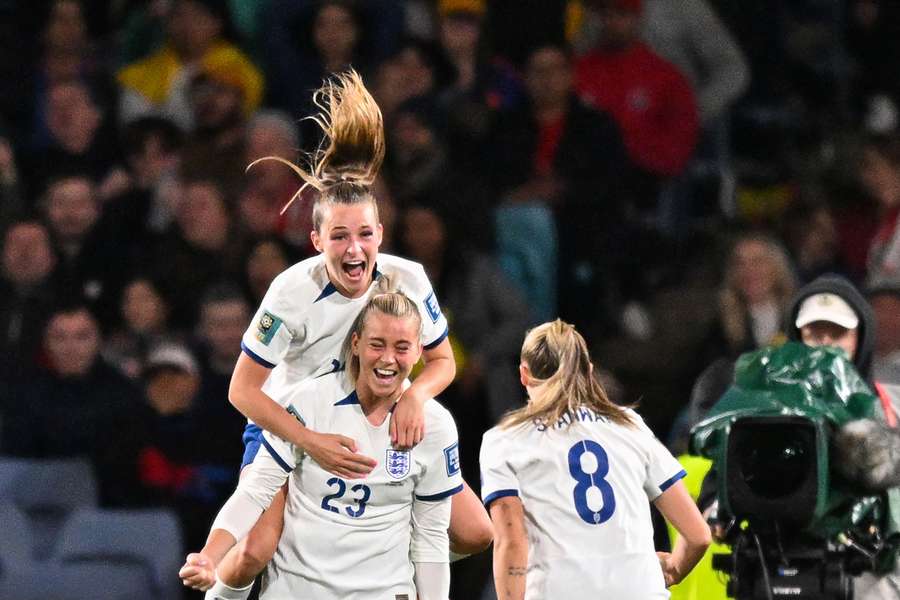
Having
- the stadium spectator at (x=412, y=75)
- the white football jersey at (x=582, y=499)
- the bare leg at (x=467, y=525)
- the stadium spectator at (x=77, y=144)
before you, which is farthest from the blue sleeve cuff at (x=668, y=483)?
the stadium spectator at (x=77, y=144)

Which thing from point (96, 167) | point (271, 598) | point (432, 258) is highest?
point (96, 167)

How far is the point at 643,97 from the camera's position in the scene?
9.80m

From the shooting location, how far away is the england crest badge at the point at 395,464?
5203 millimetres

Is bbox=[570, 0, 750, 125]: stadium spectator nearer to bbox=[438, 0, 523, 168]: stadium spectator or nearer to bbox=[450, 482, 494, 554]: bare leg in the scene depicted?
bbox=[438, 0, 523, 168]: stadium spectator

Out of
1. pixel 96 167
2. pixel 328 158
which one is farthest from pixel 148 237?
pixel 328 158

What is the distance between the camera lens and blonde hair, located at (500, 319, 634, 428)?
5332 millimetres

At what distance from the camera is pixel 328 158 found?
568 centimetres

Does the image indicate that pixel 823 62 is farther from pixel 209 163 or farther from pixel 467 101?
pixel 209 163

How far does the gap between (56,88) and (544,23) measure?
96.1 inches

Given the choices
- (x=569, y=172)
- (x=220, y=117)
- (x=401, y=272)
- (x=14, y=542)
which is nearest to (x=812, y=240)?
(x=569, y=172)

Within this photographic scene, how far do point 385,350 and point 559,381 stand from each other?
50 centimetres

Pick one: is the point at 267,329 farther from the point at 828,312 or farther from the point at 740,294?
the point at 740,294

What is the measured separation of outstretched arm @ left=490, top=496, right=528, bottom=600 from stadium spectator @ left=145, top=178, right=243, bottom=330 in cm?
363

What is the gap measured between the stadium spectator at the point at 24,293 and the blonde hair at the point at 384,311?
331cm
